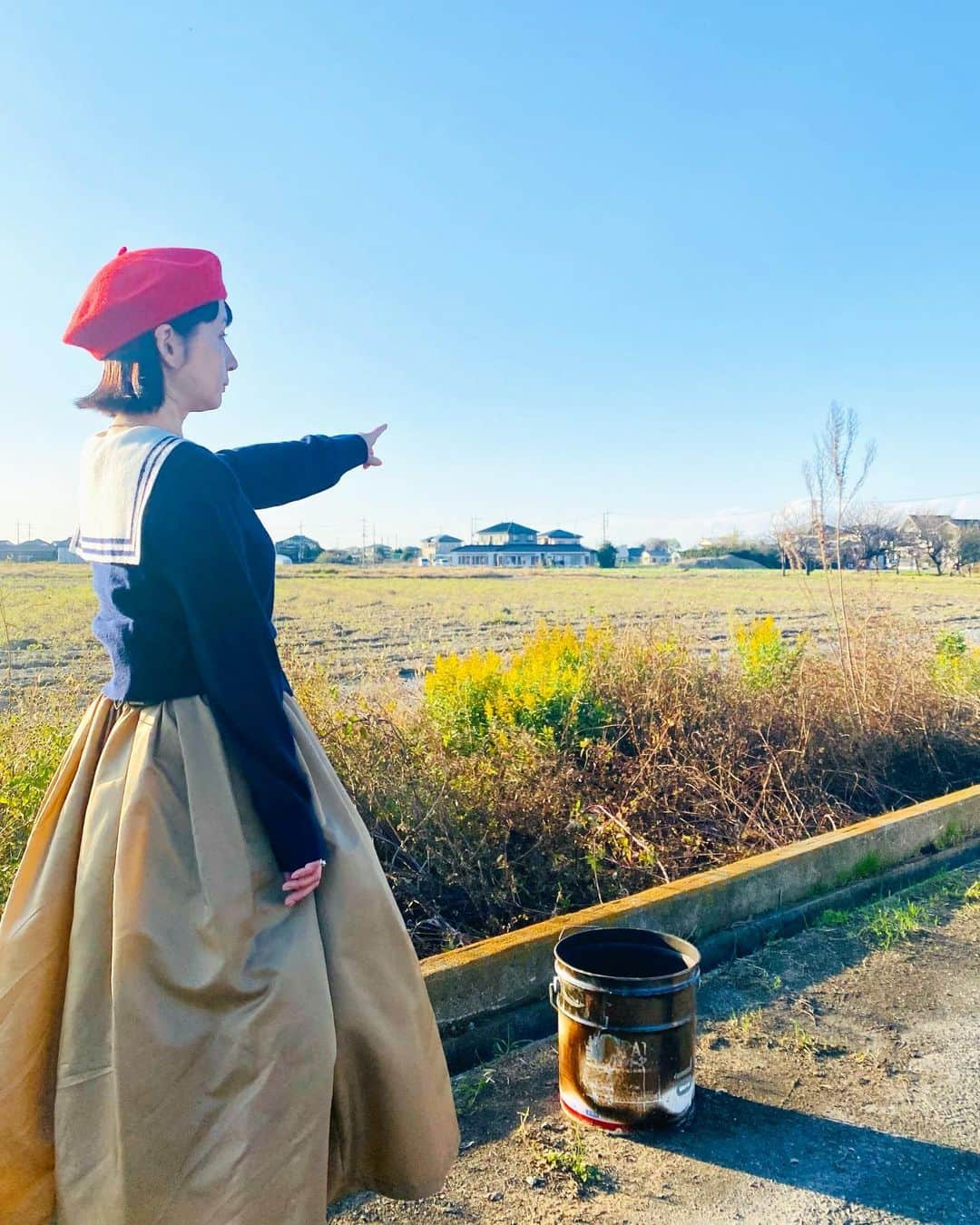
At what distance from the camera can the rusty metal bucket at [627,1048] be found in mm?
2762

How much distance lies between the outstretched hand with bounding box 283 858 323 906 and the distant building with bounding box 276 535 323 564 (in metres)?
66.5

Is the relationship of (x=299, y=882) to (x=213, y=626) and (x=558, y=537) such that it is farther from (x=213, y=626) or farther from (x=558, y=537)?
(x=558, y=537)

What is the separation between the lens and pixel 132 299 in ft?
6.49

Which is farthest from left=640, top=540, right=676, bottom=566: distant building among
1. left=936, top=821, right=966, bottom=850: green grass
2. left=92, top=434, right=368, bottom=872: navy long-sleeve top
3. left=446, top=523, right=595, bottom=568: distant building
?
left=92, top=434, right=368, bottom=872: navy long-sleeve top

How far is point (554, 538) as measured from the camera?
116 meters

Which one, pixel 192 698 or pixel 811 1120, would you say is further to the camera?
pixel 811 1120

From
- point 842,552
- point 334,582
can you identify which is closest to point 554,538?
point 334,582

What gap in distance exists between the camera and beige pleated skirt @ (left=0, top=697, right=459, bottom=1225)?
1.77 meters

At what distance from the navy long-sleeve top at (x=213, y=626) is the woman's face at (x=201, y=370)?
27 centimetres

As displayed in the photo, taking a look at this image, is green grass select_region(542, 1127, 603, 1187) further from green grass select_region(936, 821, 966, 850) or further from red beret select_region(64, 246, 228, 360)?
green grass select_region(936, 821, 966, 850)

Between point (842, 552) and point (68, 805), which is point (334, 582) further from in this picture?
point (68, 805)

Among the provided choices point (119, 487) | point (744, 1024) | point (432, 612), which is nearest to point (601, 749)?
point (744, 1024)

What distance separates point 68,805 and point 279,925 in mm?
505

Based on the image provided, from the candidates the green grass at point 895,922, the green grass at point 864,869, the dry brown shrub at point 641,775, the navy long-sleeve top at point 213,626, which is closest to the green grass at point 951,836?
the dry brown shrub at point 641,775
